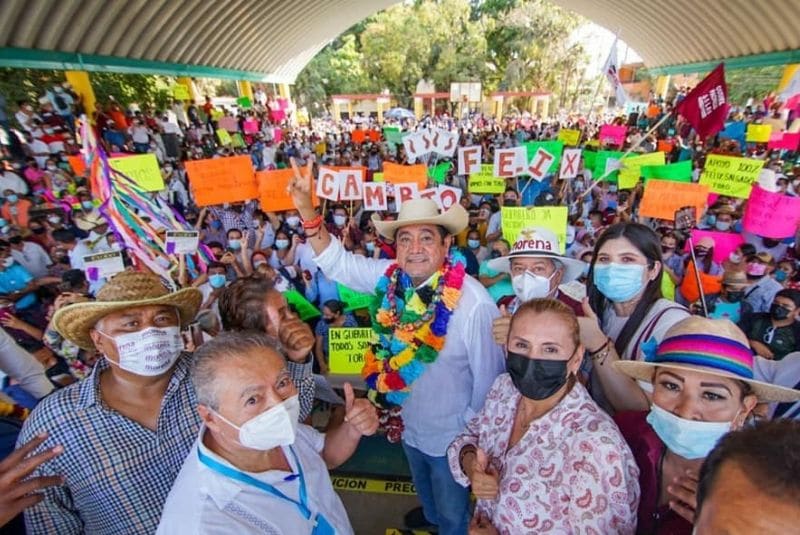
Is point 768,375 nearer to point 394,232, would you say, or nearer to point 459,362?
point 459,362

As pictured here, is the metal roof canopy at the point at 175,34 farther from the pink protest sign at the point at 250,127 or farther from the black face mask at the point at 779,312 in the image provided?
the black face mask at the point at 779,312

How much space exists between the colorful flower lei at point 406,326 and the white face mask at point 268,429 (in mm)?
984

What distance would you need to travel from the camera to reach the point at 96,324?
1970 millimetres

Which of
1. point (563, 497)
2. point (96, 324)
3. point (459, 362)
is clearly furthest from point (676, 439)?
point (96, 324)

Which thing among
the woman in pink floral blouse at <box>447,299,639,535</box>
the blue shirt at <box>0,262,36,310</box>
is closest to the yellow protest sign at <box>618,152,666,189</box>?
the woman in pink floral blouse at <box>447,299,639,535</box>

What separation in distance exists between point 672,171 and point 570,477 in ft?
20.4

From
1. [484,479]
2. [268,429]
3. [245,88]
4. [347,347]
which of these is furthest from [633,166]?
[245,88]

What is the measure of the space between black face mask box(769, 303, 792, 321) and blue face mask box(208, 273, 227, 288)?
526 centimetres

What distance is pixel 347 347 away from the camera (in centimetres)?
355

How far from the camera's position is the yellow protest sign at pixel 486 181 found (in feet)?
23.6

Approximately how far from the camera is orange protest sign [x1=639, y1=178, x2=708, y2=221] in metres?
5.33

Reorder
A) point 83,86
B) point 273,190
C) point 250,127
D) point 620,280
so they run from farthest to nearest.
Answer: point 250,127 → point 83,86 → point 273,190 → point 620,280

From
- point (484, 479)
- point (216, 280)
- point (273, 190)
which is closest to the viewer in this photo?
point (484, 479)

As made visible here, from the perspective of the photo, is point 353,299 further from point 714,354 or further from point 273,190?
point 714,354
